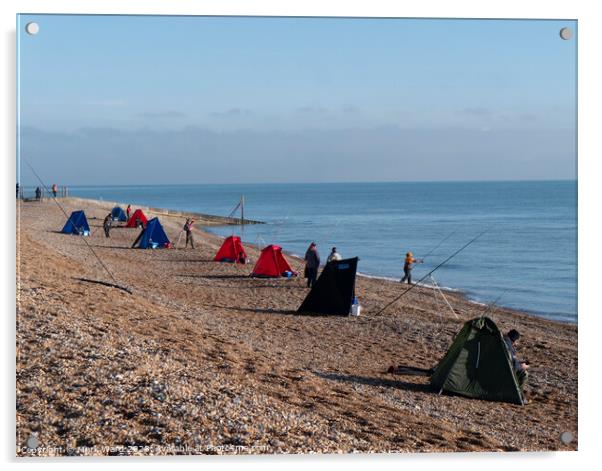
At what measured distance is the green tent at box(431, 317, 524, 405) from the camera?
350 inches

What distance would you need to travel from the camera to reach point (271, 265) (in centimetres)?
2002

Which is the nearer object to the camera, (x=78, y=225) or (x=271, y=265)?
(x=271, y=265)

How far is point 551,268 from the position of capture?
23266mm

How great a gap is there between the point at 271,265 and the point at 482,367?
11.5 m

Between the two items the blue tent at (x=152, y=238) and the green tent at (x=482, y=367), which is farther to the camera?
the blue tent at (x=152, y=238)

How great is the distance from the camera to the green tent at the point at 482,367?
8883mm

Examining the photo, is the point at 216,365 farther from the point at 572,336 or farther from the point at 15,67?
the point at 572,336

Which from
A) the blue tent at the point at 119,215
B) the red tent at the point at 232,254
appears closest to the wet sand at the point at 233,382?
the red tent at the point at 232,254

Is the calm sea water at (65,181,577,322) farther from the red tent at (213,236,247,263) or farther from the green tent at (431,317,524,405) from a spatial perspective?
the red tent at (213,236,247,263)

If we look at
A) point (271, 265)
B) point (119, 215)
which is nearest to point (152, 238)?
point (271, 265)

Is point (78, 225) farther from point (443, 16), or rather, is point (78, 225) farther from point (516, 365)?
point (443, 16)

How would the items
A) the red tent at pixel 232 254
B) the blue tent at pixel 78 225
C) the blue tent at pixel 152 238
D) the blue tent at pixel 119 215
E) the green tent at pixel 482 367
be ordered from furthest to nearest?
the blue tent at pixel 119 215, the blue tent at pixel 78 225, the blue tent at pixel 152 238, the red tent at pixel 232 254, the green tent at pixel 482 367

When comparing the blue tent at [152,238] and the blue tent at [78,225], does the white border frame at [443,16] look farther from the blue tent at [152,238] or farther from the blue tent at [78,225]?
the blue tent at [78,225]

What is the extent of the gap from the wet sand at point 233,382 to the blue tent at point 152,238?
481 inches
